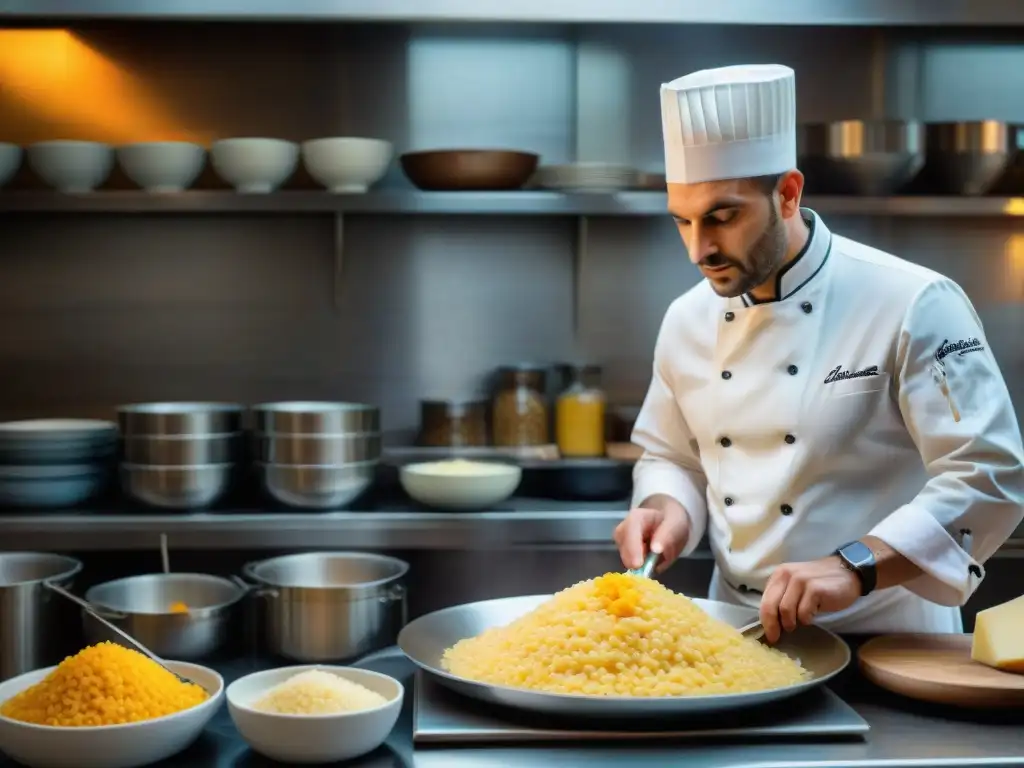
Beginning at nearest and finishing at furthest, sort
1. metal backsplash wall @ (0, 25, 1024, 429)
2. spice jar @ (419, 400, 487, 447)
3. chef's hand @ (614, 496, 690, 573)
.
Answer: chef's hand @ (614, 496, 690, 573)
spice jar @ (419, 400, 487, 447)
metal backsplash wall @ (0, 25, 1024, 429)

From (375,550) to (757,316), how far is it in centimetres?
141

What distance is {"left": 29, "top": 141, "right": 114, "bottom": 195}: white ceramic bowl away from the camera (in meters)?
3.05

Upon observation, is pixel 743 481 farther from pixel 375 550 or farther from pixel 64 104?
pixel 64 104

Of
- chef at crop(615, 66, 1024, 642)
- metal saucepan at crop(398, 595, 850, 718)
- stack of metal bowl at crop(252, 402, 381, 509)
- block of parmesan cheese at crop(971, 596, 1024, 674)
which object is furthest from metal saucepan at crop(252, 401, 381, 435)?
block of parmesan cheese at crop(971, 596, 1024, 674)

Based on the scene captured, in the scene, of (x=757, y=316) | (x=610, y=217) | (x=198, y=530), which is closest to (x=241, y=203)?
(x=198, y=530)

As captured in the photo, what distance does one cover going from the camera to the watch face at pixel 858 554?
5.59ft

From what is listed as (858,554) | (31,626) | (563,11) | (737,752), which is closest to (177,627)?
(31,626)

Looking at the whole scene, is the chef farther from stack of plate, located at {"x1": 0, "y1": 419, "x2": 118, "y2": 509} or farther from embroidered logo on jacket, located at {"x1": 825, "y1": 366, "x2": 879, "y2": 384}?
stack of plate, located at {"x1": 0, "y1": 419, "x2": 118, "y2": 509}

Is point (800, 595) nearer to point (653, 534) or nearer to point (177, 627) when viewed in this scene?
point (653, 534)

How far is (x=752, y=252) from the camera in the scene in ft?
6.18

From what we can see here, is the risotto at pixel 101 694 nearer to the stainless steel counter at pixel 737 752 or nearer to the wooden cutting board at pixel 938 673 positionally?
the stainless steel counter at pixel 737 752

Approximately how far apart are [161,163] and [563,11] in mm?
1110

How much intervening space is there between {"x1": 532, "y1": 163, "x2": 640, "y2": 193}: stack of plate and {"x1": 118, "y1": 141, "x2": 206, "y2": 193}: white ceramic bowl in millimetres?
942

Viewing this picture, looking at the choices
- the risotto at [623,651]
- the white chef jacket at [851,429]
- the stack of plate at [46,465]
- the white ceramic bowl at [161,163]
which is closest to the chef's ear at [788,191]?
the white chef jacket at [851,429]
